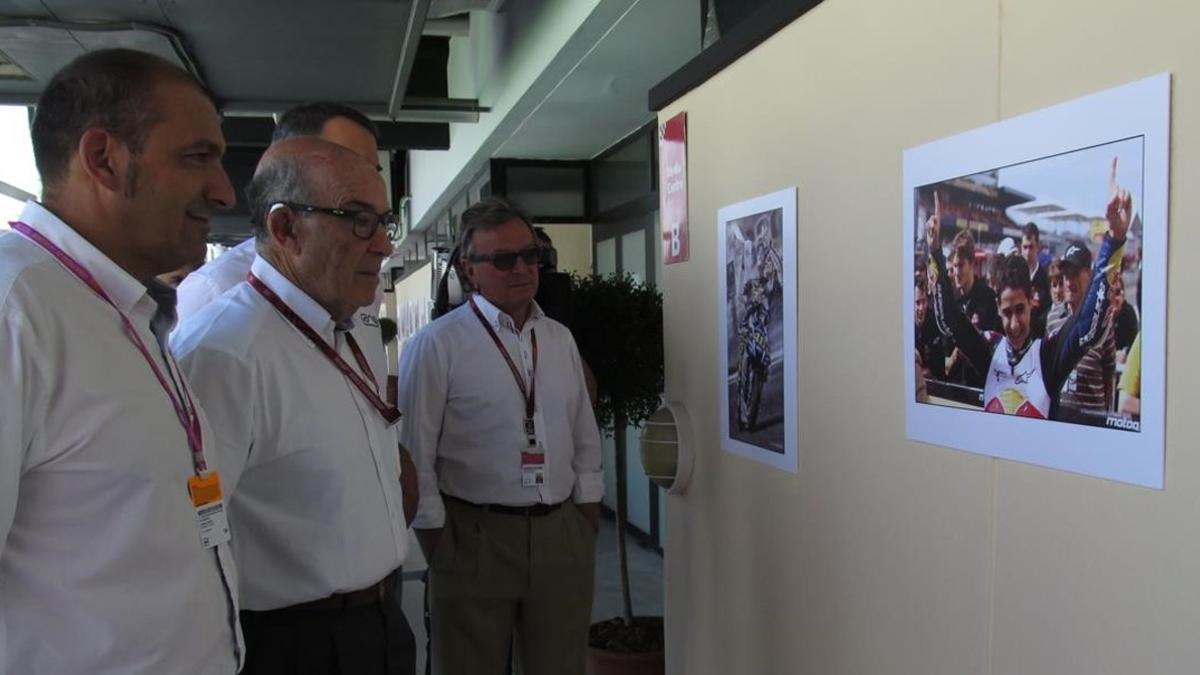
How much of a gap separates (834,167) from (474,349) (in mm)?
1303

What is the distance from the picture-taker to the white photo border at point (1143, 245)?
90cm

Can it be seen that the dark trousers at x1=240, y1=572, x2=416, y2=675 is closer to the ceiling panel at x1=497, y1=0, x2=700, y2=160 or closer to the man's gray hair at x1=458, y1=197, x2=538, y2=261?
the man's gray hair at x1=458, y1=197, x2=538, y2=261

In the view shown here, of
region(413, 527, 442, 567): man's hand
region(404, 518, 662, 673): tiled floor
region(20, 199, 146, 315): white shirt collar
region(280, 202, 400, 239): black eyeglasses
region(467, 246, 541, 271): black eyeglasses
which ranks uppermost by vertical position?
region(280, 202, 400, 239): black eyeglasses

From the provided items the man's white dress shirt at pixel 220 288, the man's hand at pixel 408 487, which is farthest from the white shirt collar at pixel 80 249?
the man's hand at pixel 408 487

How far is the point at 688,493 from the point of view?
7.32 ft

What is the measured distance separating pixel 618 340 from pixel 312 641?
77.7 inches

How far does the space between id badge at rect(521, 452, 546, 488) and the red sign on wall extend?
69 cm

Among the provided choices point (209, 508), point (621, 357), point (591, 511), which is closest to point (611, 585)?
point (621, 357)

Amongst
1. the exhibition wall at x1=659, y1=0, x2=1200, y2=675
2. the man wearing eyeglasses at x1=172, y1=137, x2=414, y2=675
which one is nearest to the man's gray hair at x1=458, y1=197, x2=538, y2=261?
the exhibition wall at x1=659, y1=0, x2=1200, y2=675

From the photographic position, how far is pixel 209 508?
46.0 inches

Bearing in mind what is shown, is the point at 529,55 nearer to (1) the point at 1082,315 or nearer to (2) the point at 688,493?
(2) the point at 688,493

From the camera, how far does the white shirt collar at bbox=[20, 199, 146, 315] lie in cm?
104

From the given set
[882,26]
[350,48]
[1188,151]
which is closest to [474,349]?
[882,26]

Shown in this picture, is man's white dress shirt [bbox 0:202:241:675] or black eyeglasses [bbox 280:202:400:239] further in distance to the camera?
black eyeglasses [bbox 280:202:400:239]
